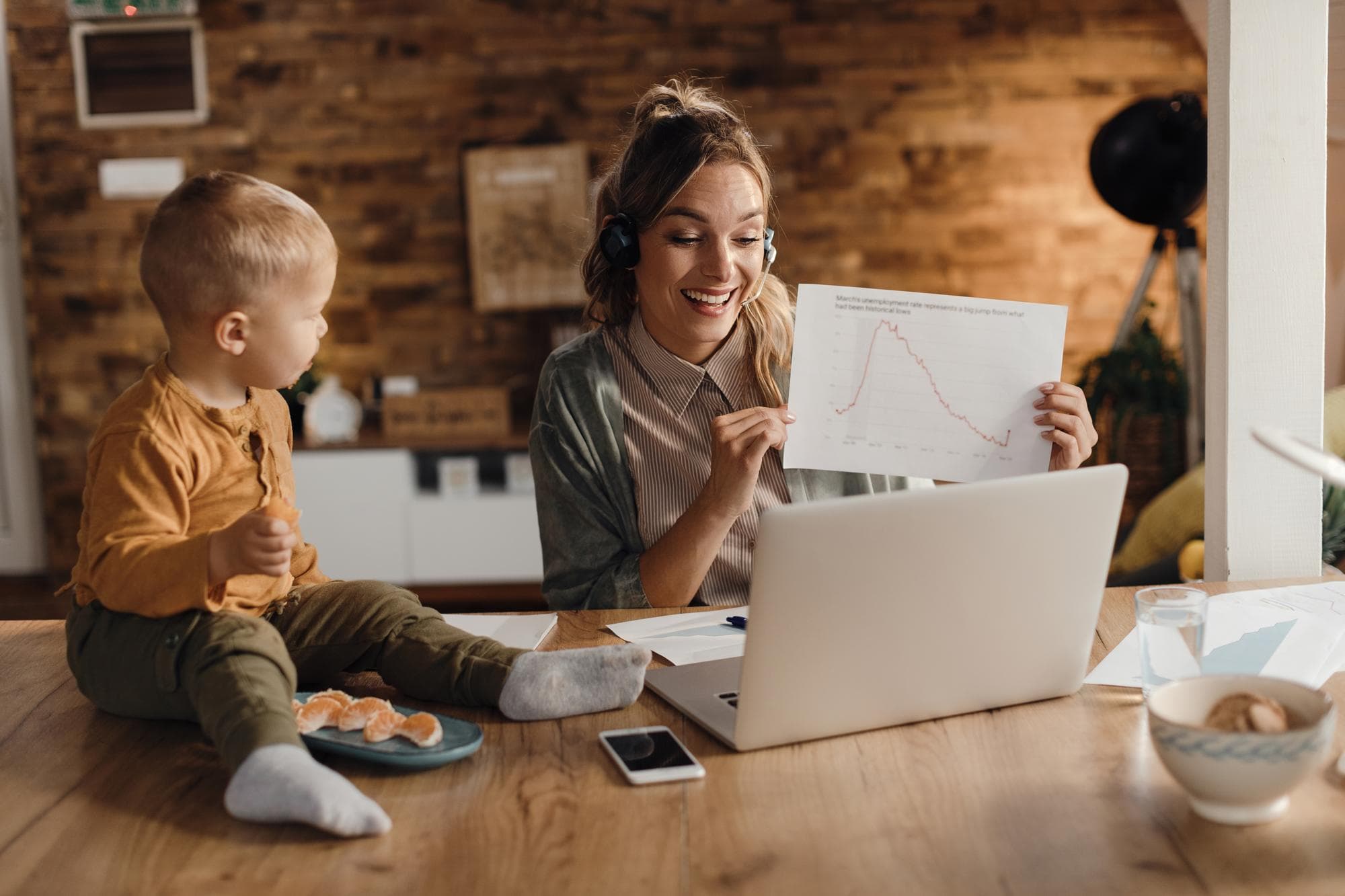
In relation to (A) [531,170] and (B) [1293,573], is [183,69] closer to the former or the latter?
(A) [531,170]

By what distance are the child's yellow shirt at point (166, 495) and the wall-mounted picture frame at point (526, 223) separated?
3318 millimetres

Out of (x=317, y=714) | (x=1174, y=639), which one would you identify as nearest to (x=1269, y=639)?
(x=1174, y=639)

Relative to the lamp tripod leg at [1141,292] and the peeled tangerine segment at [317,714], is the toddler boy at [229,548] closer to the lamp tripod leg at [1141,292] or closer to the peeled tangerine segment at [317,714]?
the peeled tangerine segment at [317,714]

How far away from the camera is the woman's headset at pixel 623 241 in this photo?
1.67 m

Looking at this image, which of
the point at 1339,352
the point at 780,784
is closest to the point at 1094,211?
the point at 1339,352

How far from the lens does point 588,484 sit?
5.62ft

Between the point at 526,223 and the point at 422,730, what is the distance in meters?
3.58

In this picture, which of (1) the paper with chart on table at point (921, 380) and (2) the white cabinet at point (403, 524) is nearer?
(1) the paper with chart on table at point (921, 380)

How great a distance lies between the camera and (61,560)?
15.1 feet

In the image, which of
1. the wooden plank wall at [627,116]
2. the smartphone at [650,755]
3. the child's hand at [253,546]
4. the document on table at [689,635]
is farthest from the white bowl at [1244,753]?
the wooden plank wall at [627,116]

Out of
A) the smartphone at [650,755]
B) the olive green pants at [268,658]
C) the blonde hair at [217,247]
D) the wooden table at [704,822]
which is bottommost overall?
the wooden table at [704,822]

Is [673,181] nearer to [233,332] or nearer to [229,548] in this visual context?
[233,332]

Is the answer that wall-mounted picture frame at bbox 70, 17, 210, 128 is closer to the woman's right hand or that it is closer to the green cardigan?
the green cardigan

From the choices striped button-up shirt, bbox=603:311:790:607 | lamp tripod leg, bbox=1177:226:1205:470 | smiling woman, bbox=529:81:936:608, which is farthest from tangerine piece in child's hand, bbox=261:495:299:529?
lamp tripod leg, bbox=1177:226:1205:470
